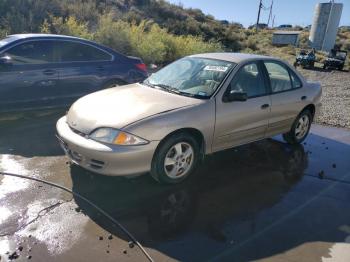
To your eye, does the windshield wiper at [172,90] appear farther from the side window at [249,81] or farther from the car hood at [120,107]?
the side window at [249,81]

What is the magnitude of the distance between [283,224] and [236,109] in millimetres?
1703

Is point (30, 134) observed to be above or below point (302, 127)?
below

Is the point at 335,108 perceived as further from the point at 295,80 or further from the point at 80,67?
the point at 80,67

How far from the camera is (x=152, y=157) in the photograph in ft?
13.8

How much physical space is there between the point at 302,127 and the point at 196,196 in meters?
3.01

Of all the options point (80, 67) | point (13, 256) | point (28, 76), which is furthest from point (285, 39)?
point (13, 256)

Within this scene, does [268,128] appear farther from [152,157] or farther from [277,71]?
[152,157]

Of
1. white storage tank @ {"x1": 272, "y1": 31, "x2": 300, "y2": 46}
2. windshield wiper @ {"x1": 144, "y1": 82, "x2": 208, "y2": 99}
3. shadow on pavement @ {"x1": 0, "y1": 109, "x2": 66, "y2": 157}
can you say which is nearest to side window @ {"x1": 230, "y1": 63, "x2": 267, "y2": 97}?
windshield wiper @ {"x1": 144, "y1": 82, "x2": 208, "y2": 99}

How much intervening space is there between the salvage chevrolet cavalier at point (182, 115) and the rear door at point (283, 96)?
0.02 meters

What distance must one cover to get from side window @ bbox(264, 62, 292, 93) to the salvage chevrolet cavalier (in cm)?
2

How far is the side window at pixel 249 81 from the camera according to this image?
503cm

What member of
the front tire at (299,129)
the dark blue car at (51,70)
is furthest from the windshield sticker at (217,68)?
the dark blue car at (51,70)

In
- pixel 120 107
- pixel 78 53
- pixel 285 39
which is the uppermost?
pixel 78 53

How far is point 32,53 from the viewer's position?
641 centimetres
